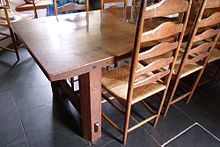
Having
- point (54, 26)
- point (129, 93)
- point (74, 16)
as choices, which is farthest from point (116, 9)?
point (129, 93)

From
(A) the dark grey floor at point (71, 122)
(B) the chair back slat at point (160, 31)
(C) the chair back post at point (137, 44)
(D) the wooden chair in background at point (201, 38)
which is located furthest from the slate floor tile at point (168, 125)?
(B) the chair back slat at point (160, 31)

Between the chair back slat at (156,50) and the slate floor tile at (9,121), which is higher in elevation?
the chair back slat at (156,50)

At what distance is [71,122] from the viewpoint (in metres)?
1.66

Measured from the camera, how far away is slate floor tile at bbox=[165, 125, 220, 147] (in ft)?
4.97

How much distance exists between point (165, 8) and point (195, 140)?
1.19 metres

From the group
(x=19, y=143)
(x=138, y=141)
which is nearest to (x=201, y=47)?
(x=138, y=141)

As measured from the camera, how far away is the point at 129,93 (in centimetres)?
116

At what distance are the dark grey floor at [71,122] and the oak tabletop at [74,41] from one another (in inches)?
31.8

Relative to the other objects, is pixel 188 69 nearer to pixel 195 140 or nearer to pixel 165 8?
pixel 195 140

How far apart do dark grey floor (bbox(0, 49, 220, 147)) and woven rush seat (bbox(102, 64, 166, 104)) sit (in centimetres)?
48

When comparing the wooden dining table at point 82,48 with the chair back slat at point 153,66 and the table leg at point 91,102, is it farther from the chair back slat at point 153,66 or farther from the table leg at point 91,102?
the chair back slat at point 153,66

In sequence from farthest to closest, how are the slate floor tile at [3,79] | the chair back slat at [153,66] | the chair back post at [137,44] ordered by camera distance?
the slate floor tile at [3,79] < the chair back slat at [153,66] < the chair back post at [137,44]

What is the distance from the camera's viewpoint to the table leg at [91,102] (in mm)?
1143

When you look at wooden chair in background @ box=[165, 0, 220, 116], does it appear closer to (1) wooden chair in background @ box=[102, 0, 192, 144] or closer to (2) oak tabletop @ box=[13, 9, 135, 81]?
(1) wooden chair in background @ box=[102, 0, 192, 144]
